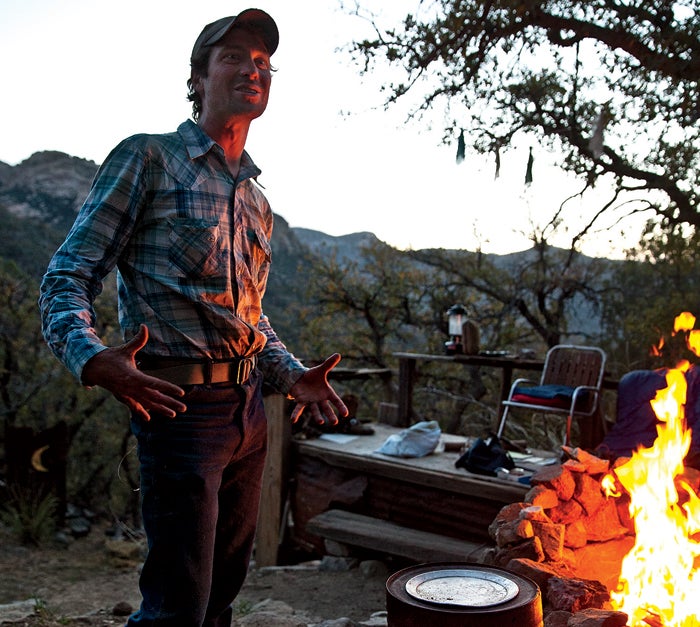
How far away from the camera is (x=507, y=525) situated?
9.80 feet

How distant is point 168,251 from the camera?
1701 mm

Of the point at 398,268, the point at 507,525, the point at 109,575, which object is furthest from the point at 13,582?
the point at 398,268

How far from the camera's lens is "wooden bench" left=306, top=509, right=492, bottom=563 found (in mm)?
4422

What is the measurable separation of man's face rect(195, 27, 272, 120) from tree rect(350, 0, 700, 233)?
8.84 feet

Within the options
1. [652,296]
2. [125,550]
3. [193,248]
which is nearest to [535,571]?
[193,248]

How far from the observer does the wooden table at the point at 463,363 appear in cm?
607

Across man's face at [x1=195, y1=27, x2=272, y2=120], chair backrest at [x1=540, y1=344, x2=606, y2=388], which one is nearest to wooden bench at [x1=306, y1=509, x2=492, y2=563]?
chair backrest at [x1=540, y1=344, x2=606, y2=388]

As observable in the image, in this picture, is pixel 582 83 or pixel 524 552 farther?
pixel 582 83

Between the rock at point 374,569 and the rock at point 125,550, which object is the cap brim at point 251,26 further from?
the rock at point 125,550

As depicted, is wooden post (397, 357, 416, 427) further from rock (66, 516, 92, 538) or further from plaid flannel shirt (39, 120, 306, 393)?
plaid flannel shirt (39, 120, 306, 393)

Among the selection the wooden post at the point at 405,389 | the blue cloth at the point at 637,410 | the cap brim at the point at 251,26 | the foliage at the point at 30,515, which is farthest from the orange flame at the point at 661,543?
the foliage at the point at 30,515

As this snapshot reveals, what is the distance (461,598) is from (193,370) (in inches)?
38.0

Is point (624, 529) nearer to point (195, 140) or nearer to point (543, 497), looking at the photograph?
point (543, 497)

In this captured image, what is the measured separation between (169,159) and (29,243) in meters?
17.0
